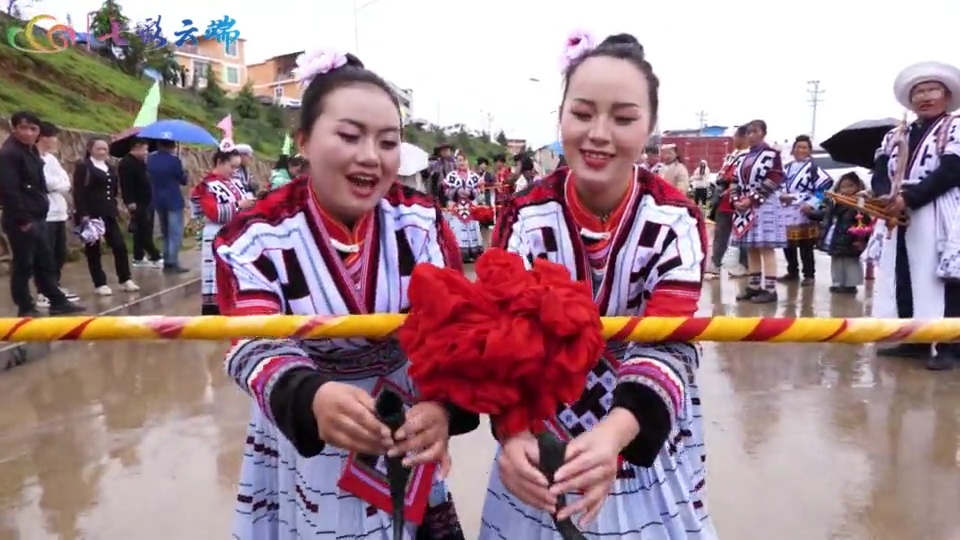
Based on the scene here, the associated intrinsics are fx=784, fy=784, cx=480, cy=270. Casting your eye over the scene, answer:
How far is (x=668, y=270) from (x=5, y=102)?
11978 millimetres

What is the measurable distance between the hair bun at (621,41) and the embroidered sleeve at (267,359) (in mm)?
831

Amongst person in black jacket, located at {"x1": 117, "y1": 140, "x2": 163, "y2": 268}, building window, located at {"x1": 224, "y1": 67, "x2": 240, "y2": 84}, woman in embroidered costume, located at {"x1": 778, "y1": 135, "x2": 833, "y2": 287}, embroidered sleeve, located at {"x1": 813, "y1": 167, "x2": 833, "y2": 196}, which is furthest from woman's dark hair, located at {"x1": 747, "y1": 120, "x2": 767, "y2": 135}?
building window, located at {"x1": 224, "y1": 67, "x2": 240, "y2": 84}

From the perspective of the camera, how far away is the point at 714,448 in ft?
12.3

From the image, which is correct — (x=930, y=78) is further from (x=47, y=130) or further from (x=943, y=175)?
(x=47, y=130)

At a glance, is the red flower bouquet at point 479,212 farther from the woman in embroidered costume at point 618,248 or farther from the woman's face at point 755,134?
the woman in embroidered costume at point 618,248

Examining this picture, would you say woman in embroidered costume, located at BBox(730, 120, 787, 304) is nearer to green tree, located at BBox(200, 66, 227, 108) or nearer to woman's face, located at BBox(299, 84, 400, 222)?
woman's face, located at BBox(299, 84, 400, 222)

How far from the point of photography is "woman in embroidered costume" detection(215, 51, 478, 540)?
154 centimetres

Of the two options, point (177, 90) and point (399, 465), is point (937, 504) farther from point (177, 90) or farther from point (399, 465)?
point (177, 90)

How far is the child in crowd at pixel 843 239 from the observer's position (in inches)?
294

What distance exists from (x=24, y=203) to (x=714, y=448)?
5.29m

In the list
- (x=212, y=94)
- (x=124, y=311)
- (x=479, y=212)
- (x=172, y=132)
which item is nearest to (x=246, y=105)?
(x=212, y=94)

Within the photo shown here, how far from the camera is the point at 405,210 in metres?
1.71

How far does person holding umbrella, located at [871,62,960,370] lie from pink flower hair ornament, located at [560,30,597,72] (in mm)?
3629

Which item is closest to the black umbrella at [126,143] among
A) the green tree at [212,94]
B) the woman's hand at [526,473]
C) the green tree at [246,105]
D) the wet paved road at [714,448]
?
the wet paved road at [714,448]
